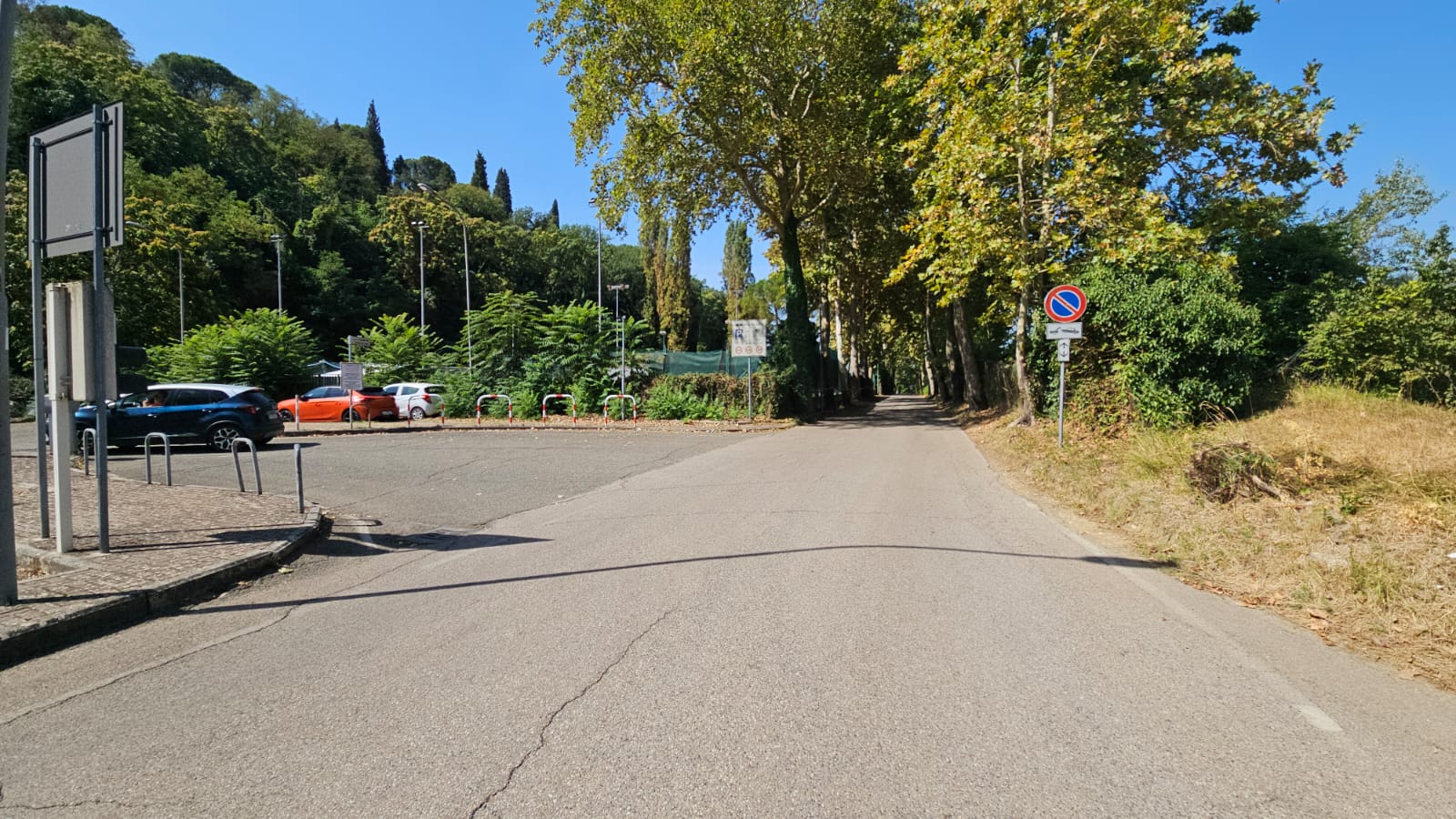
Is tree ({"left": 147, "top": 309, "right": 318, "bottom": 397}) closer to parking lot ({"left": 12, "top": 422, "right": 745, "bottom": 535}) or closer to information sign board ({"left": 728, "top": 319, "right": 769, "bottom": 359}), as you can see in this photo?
parking lot ({"left": 12, "top": 422, "right": 745, "bottom": 535})

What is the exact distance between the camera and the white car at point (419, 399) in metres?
27.4

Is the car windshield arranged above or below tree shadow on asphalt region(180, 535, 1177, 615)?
above

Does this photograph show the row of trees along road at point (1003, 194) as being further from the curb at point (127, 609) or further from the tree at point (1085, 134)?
the curb at point (127, 609)

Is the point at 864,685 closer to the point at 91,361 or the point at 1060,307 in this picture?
the point at 91,361

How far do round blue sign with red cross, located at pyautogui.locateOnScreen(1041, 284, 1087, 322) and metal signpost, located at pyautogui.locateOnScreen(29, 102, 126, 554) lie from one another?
12784 millimetres

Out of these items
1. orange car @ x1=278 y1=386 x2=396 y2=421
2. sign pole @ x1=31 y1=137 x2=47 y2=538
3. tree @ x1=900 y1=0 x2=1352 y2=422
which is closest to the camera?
sign pole @ x1=31 y1=137 x2=47 y2=538

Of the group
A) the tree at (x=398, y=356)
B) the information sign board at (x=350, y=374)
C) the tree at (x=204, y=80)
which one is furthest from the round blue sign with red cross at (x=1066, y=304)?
the tree at (x=204, y=80)

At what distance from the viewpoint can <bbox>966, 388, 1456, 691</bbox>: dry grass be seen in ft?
15.9

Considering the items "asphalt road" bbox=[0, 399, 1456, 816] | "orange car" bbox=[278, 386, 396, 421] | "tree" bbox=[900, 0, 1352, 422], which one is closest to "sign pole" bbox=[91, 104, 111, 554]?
"asphalt road" bbox=[0, 399, 1456, 816]

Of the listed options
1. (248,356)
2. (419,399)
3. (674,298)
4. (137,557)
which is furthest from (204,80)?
(137,557)

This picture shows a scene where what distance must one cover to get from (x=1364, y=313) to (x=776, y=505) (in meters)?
12.3

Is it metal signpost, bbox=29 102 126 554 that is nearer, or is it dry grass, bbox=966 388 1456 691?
dry grass, bbox=966 388 1456 691

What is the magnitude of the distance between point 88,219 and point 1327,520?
11.1 meters

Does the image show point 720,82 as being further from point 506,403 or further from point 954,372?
point 954,372
